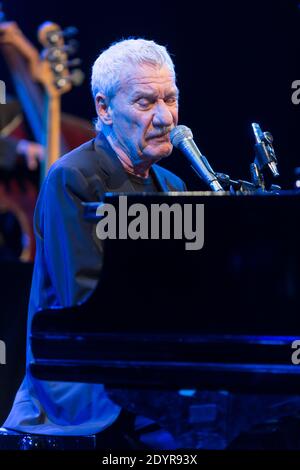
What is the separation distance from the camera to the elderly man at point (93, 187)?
252 cm

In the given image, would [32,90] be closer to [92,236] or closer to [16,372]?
[16,372]

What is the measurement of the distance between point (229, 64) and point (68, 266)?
342cm

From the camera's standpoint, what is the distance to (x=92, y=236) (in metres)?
2.52

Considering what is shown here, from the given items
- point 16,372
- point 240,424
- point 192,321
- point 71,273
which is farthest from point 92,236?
point 16,372

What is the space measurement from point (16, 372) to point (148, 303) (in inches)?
89.1

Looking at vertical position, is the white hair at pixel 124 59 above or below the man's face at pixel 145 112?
above

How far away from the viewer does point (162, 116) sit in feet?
9.34

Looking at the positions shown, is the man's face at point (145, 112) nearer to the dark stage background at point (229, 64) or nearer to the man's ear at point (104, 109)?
the man's ear at point (104, 109)

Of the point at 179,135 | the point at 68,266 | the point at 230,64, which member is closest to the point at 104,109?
the point at 179,135

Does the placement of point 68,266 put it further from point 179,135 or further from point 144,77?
point 144,77

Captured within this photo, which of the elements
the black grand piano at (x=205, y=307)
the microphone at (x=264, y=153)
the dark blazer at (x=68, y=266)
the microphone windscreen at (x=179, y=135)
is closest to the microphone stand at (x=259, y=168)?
the microphone at (x=264, y=153)

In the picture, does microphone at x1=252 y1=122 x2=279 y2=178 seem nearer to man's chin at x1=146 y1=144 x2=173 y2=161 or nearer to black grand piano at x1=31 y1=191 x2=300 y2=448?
man's chin at x1=146 y1=144 x2=173 y2=161

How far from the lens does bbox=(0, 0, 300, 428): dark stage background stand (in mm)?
5410

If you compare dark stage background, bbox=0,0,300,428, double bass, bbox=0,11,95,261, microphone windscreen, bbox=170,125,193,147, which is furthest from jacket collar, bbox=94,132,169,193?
double bass, bbox=0,11,95,261
